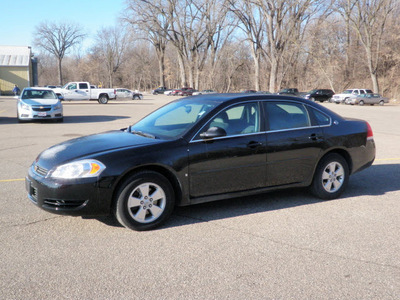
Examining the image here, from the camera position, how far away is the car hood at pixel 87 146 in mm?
4492

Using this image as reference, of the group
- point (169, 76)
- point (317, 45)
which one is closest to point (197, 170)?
point (317, 45)

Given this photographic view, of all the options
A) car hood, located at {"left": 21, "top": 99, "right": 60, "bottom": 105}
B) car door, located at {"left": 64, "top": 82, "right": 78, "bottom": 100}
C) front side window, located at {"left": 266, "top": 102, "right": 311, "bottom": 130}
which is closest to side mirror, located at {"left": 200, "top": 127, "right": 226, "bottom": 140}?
front side window, located at {"left": 266, "top": 102, "right": 311, "bottom": 130}

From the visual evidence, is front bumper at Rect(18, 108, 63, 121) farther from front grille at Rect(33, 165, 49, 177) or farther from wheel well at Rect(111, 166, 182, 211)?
wheel well at Rect(111, 166, 182, 211)

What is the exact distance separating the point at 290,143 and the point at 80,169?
276 cm

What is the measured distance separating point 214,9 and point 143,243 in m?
60.0

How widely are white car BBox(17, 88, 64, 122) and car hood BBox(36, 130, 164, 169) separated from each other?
14.0m

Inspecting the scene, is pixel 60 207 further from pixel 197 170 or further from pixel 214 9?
pixel 214 9

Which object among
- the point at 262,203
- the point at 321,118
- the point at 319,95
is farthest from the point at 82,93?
the point at 262,203

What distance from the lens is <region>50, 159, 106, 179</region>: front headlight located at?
427cm

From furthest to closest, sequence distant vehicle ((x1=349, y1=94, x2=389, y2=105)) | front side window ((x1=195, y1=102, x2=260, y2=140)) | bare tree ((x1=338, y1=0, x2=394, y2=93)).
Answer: bare tree ((x1=338, y1=0, x2=394, y2=93)), distant vehicle ((x1=349, y1=94, x2=389, y2=105)), front side window ((x1=195, y1=102, x2=260, y2=140))

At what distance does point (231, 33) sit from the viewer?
63469 mm

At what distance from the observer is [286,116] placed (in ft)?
18.2

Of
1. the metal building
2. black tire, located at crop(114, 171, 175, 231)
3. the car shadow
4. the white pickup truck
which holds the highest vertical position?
the metal building

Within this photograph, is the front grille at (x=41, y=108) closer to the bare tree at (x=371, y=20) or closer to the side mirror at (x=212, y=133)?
the side mirror at (x=212, y=133)
